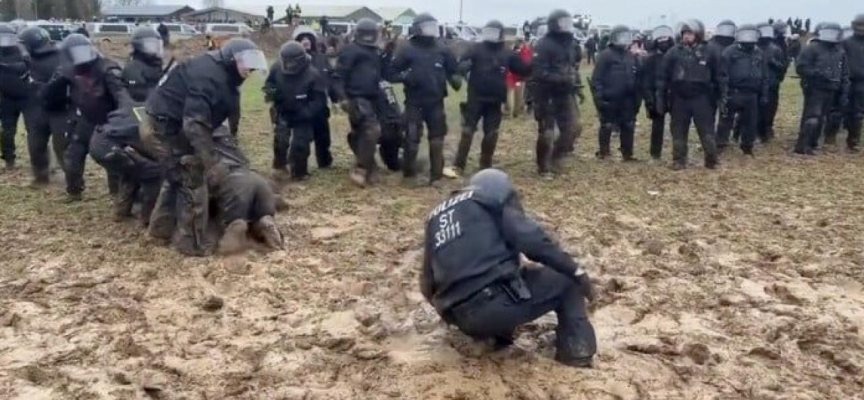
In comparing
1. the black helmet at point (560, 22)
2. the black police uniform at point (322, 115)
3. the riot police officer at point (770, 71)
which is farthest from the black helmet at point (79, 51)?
the riot police officer at point (770, 71)

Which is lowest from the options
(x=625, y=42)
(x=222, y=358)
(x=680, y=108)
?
(x=222, y=358)

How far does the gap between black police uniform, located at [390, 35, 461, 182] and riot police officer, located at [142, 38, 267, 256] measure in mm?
2815

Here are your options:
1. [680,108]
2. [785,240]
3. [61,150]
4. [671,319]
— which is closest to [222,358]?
[671,319]

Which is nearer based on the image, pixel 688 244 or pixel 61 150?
pixel 688 244

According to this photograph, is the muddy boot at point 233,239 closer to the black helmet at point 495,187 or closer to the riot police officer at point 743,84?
the black helmet at point 495,187

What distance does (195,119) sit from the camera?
23.9 ft

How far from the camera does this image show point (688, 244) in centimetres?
800

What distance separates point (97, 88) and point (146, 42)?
66 centimetres

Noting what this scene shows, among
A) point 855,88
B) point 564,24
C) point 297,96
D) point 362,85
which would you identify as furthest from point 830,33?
point 297,96

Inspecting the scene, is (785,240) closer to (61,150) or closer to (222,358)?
(222,358)

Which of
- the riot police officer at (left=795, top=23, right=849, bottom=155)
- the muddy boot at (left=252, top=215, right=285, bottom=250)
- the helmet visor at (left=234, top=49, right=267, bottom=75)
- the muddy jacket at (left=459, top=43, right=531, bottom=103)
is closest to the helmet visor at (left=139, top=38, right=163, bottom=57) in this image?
the helmet visor at (left=234, top=49, right=267, bottom=75)

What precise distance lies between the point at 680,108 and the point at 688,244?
12.4ft

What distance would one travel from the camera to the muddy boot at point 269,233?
776 cm

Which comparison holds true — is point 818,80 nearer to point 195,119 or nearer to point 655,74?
point 655,74
